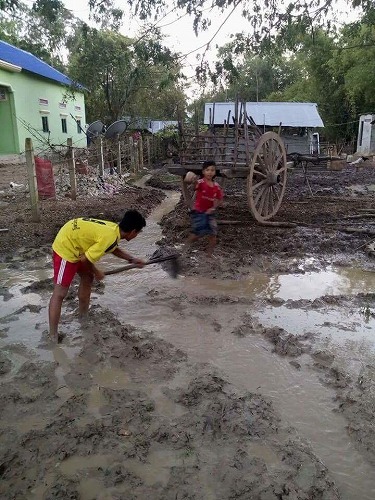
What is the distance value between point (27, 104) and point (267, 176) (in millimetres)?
12821

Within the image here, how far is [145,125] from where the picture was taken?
87.1ft

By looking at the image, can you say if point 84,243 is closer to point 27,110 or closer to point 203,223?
point 203,223

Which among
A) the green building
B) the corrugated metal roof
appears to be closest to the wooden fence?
the green building

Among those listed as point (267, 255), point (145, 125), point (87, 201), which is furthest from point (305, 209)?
point (145, 125)

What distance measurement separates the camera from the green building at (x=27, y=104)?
15.4m

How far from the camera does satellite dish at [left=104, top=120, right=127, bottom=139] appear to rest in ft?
41.4

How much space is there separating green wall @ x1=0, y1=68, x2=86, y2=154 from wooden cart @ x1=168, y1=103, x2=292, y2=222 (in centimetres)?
723

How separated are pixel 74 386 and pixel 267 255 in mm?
4002

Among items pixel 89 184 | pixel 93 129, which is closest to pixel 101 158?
pixel 89 184

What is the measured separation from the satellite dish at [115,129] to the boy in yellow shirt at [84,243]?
964 centimetres

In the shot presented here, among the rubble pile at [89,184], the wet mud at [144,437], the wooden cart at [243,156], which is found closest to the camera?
the wet mud at [144,437]

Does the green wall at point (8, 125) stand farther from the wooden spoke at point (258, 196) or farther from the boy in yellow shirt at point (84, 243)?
the boy in yellow shirt at point (84, 243)

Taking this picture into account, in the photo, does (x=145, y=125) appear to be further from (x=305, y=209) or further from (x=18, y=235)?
(x=18, y=235)

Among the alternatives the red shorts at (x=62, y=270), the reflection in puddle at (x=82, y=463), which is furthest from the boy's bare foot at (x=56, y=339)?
the reflection in puddle at (x=82, y=463)
